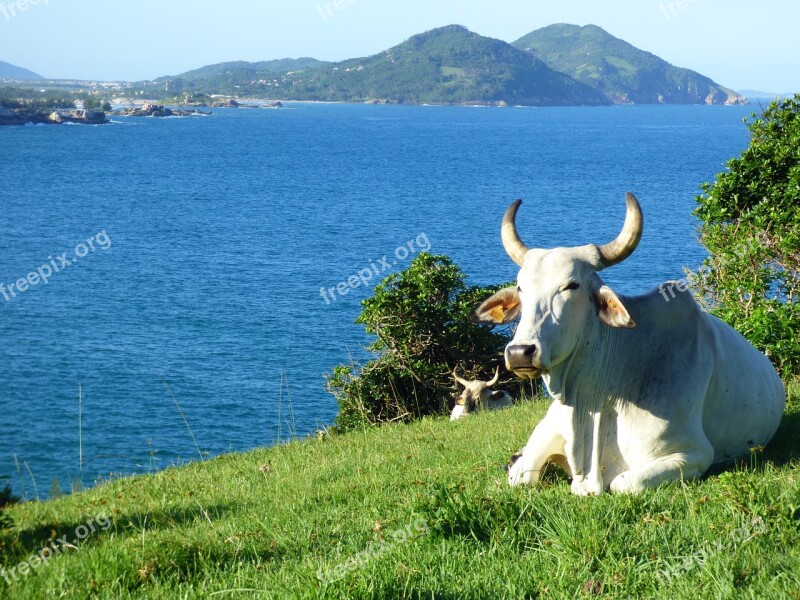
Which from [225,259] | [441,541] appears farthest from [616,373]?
[225,259]

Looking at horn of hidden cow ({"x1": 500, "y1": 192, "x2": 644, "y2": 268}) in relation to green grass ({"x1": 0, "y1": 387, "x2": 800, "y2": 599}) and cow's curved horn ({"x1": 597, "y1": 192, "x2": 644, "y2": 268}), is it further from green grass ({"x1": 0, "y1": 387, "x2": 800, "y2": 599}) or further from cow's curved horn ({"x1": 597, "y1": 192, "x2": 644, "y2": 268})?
green grass ({"x1": 0, "y1": 387, "x2": 800, "y2": 599})

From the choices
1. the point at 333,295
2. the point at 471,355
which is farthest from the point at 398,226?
the point at 471,355

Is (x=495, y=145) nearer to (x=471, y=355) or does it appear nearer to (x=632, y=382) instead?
(x=471, y=355)

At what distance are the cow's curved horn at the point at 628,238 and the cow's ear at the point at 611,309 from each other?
8.2 inches

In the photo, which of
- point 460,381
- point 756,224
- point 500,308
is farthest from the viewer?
point 460,381

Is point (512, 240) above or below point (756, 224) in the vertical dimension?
above

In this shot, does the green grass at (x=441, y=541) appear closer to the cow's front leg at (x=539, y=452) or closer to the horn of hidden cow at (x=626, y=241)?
the cow's front leg at (x=539, y=452)

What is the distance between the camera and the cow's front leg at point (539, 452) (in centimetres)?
713

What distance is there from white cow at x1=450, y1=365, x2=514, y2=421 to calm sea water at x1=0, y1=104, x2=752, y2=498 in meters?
3.11

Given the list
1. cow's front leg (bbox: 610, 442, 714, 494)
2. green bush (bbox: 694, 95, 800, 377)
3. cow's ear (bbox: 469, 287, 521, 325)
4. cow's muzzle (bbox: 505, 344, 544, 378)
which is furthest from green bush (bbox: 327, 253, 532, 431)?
cow's muzzle (bbox: 505, 344, 544, 378)

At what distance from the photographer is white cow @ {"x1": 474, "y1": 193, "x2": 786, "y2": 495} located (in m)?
6.62

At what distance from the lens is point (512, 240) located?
7.24m

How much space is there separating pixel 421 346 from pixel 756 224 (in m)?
6.88

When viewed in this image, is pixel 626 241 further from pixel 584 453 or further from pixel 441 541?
pixel 441 541
